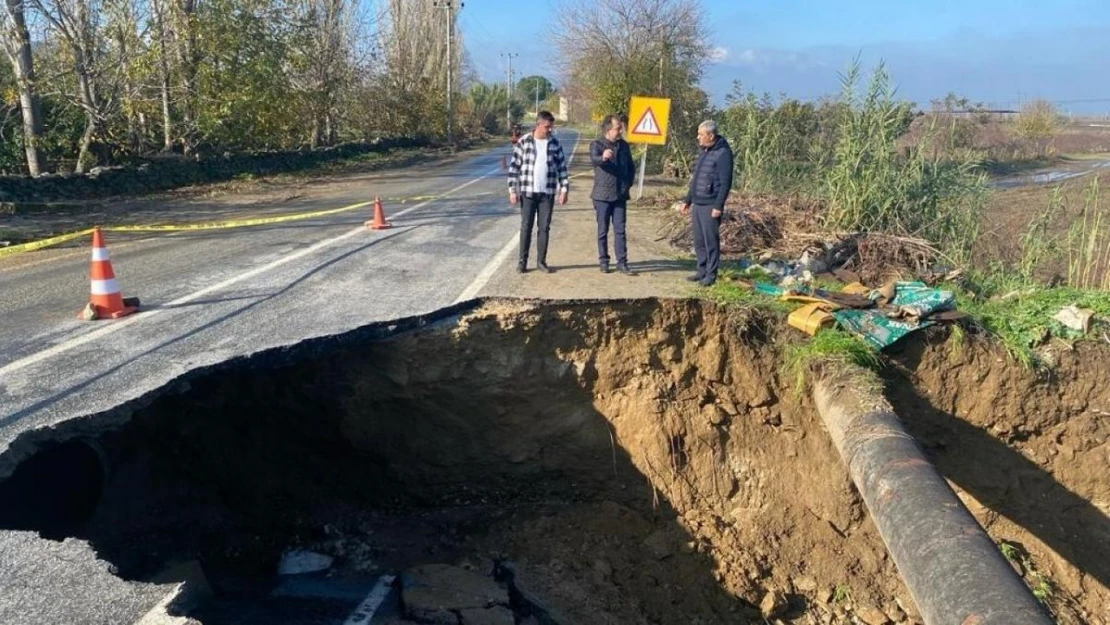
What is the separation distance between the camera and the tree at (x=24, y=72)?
551 inches

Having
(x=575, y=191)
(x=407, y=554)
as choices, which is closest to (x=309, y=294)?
(x=407, y=554)

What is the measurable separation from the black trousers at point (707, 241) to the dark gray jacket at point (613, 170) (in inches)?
29.2

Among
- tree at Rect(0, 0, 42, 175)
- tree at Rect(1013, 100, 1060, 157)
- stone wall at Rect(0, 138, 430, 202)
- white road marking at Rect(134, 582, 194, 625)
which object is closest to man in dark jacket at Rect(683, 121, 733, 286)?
white road marking at Rect(134, 582, 194, 625)

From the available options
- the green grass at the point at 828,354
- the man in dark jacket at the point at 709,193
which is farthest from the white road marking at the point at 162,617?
the man in dark jacket at the point at 709,193

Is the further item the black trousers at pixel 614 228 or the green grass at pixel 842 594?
the black trousers at pixel 614 228

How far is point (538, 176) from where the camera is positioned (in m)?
7.55

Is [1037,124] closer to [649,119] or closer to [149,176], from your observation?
[649,119]

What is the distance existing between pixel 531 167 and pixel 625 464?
2.95m

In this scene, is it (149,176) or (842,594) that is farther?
(149,176)

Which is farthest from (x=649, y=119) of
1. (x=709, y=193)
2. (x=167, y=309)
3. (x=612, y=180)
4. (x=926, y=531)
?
(x=926, y=531)

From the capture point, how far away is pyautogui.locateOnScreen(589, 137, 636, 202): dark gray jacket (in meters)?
7.61

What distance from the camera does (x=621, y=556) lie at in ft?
21.2

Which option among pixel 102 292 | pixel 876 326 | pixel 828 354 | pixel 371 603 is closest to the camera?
pixel 371 603

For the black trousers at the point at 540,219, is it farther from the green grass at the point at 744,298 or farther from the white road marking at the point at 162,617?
the white road marking at the point at 162,617
